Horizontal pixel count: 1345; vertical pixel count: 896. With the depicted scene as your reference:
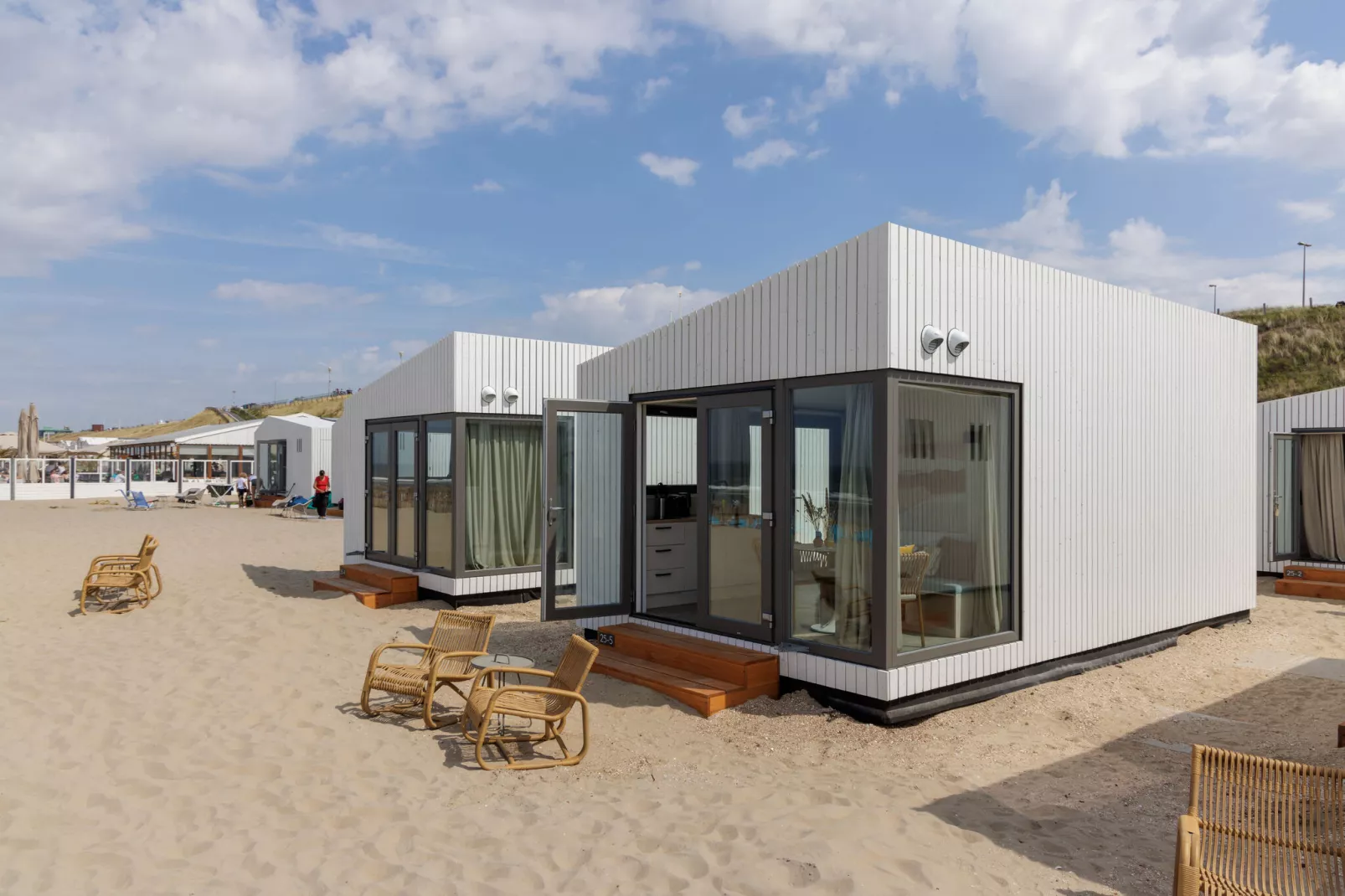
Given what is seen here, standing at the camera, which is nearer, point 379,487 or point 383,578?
point 383,578

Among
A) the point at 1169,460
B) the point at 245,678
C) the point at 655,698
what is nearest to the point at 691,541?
the point at 655,698

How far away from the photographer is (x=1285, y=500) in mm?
11672

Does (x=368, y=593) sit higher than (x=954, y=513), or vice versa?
(x=954, y=513)

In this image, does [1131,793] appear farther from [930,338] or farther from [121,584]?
[121,584]

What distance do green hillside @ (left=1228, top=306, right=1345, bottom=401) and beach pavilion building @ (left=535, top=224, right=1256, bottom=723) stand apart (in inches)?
1114

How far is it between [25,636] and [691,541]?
5.78 metres

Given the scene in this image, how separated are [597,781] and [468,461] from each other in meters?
5.30

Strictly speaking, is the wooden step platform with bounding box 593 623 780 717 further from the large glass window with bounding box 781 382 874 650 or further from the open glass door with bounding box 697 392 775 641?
the large glass window with bounding box 781 382 874 650

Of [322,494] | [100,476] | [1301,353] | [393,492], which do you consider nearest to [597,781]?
[393,492]

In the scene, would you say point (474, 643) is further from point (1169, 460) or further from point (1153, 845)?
point (1169, 460)

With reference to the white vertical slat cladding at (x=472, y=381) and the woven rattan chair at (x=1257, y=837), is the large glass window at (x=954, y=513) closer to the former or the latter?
the woven rattan chair at (x=1257, y=837)

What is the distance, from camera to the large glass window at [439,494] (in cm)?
933

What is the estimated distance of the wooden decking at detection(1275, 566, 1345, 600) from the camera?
10.5 m

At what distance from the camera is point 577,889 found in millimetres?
3381
